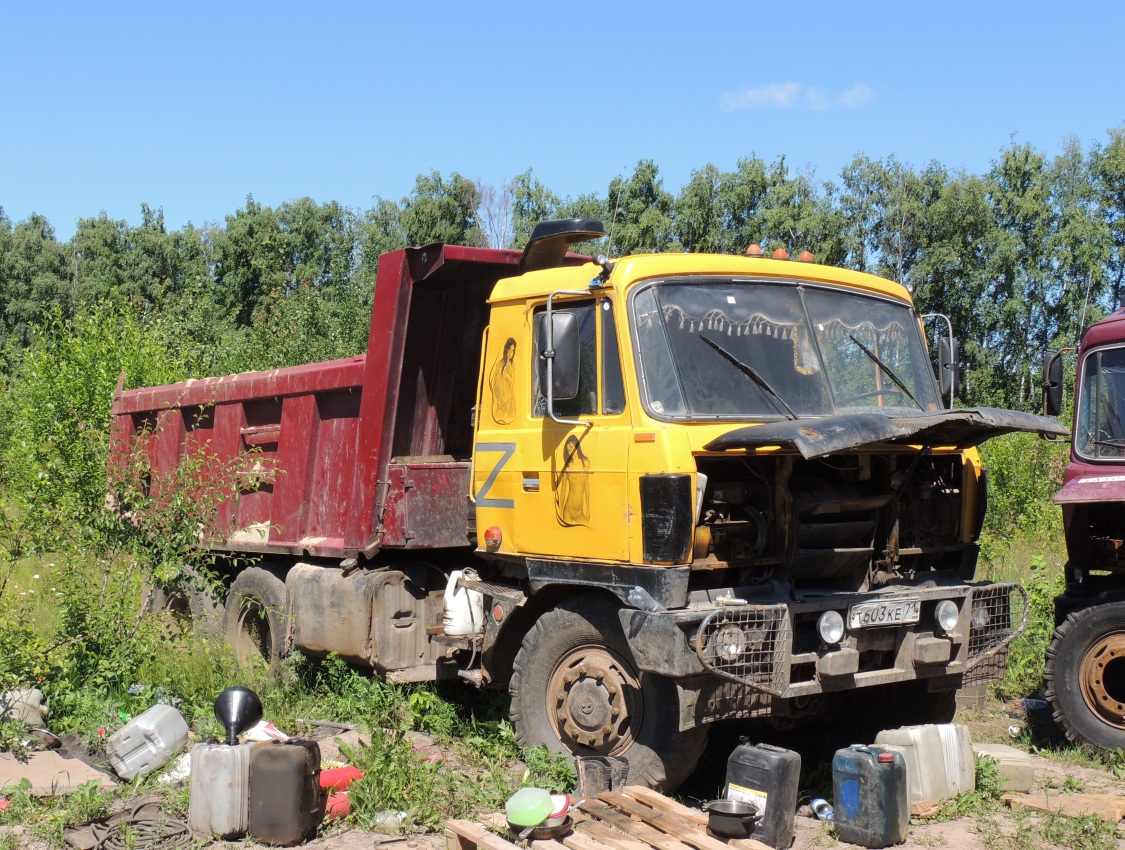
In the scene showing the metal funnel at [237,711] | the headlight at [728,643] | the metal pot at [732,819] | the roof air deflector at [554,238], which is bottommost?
the metal pot at [732,819]

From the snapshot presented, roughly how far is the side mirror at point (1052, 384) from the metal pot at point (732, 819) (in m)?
3.78

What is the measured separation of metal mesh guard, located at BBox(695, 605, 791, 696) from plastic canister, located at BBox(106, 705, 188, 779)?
3.21 m

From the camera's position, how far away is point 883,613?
5.22 m

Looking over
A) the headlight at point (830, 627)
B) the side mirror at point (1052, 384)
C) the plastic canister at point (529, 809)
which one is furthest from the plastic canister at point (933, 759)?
the side mirror at point (1052, 384)

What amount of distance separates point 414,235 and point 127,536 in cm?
2625

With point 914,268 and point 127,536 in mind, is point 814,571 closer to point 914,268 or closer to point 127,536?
point 127,536

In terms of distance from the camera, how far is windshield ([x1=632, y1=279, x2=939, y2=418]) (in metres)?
5.23

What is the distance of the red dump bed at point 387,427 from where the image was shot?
6.71 metres

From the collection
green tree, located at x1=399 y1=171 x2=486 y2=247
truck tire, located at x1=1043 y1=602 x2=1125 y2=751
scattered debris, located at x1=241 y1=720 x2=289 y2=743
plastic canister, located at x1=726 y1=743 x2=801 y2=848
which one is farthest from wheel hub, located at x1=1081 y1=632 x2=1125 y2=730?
green tree, located at x1=399 y1=171 x2=486 y2=247

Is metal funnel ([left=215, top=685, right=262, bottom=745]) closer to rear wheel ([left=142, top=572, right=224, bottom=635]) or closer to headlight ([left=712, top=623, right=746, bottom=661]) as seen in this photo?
headlight ([left=712, top=623, right=746, bottom=661])

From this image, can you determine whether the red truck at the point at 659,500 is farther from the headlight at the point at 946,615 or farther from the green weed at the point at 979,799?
the green weed at the point at 979,799

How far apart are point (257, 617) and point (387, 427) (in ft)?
7.90

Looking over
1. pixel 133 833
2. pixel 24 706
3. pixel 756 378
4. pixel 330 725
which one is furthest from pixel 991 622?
pixel 24 706

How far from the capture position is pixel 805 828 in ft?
16.8
